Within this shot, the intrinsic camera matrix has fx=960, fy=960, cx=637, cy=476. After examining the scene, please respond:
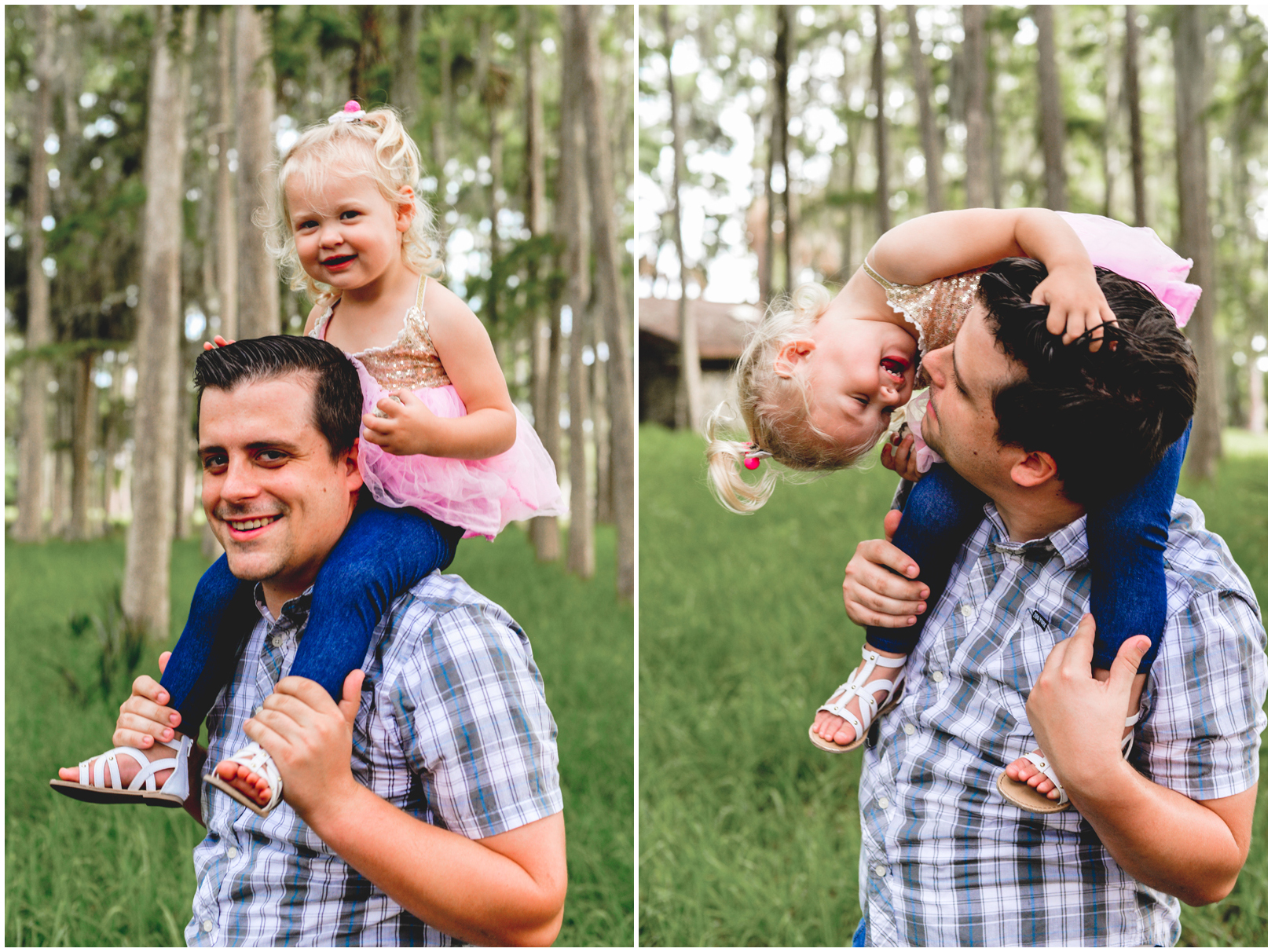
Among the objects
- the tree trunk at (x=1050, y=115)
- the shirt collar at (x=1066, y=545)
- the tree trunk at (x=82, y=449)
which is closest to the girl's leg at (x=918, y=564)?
the shirt collar at (x=1066, y=545)

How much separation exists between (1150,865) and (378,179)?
1699 millimetres

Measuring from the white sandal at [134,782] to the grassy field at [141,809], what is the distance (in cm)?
203

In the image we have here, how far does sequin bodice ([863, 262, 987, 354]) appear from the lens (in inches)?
70.1

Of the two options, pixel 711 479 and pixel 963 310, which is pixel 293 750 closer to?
pixel 711 479

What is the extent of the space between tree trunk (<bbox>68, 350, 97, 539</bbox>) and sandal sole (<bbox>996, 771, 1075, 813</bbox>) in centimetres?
1626

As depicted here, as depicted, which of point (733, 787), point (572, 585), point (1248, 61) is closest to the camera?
point (733, 787)

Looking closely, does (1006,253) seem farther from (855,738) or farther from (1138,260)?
(855,738)

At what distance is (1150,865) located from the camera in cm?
137

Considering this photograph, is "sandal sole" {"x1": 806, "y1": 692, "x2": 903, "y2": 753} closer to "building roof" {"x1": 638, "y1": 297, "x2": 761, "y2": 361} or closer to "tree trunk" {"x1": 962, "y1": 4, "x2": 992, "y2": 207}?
"tree trunk" {"x1": 962, "y1": 4, "x2": 992, "y2": 207}

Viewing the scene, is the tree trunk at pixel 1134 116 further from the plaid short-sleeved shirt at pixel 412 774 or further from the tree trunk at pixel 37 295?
the tree trunk at pixel 37 295

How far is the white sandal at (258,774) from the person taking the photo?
1.34 metres

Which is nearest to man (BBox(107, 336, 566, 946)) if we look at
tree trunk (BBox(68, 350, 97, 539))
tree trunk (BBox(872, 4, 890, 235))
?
tree trunk (BBox(872, 4, 890, 235))

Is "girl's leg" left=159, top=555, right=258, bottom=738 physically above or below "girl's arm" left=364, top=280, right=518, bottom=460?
below

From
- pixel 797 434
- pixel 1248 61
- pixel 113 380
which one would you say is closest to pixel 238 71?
pixel 797 434
